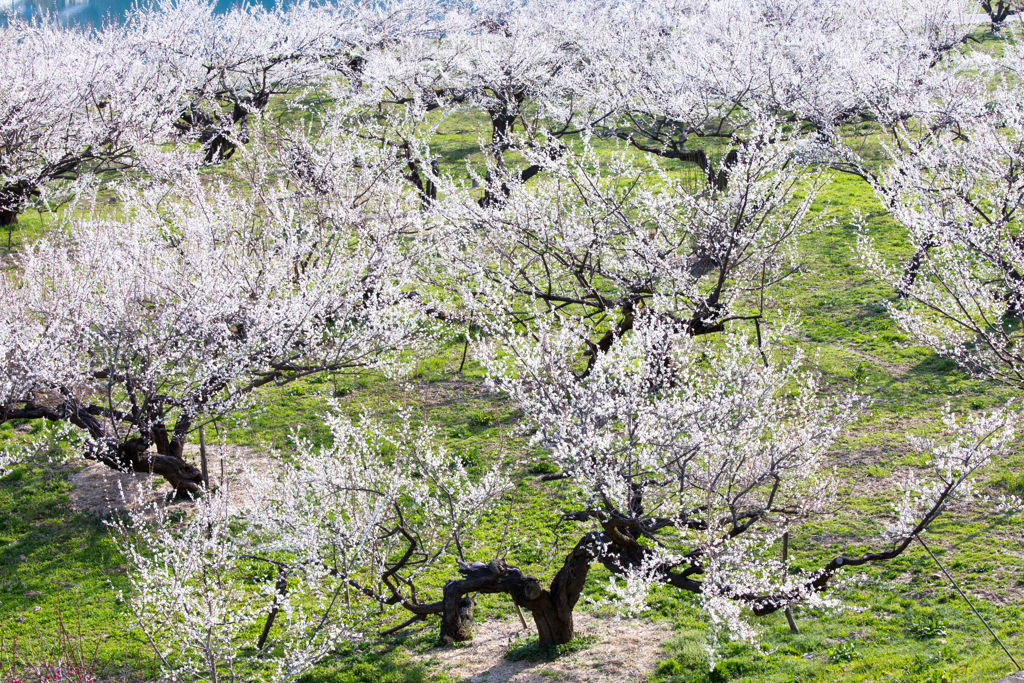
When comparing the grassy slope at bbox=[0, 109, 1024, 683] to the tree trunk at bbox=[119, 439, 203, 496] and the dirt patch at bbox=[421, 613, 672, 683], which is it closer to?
the dirt patch at bbox=[421, 613, 672, 683]

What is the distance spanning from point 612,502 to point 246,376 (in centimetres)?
902

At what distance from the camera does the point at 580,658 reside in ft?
34.6

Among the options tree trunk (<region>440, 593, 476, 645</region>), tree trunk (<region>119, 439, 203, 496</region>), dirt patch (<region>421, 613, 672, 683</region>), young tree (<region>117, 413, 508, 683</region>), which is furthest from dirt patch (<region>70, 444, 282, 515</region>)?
dirt patch (<region>421, 613, 672, 683</region>)

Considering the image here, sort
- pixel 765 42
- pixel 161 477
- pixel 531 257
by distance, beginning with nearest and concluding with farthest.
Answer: pixel 161 477
pixel 531 257
pixel 765 42

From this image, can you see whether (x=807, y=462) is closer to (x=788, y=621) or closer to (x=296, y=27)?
(x=788, y=621)

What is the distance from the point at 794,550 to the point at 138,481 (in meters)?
10.9

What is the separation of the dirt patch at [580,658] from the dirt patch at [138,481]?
4.68 meters

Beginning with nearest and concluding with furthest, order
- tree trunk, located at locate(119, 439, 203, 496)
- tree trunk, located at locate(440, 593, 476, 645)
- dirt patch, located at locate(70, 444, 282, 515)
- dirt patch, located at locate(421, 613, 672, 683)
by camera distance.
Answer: dirt patch, located at locate(421, 613, 672, 683), tree trunk, located at locate(440, 593, 476, 645), tree trunk, located at locate(119, 439, 203, 496), dirt patch, located at locate(70, 444, 282, 515)

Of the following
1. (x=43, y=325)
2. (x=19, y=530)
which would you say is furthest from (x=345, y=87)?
(x=19, y=530)

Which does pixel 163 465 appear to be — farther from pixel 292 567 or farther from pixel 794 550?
pixel 794 550

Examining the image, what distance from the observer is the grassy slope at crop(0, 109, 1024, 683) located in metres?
9.94

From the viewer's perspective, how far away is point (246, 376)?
54.7 ft

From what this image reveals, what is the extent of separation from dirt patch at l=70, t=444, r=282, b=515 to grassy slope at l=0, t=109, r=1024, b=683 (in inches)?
11.7

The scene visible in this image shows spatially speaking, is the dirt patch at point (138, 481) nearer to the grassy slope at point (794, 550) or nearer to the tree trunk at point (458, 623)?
the grassy slope at point (794, 550)
